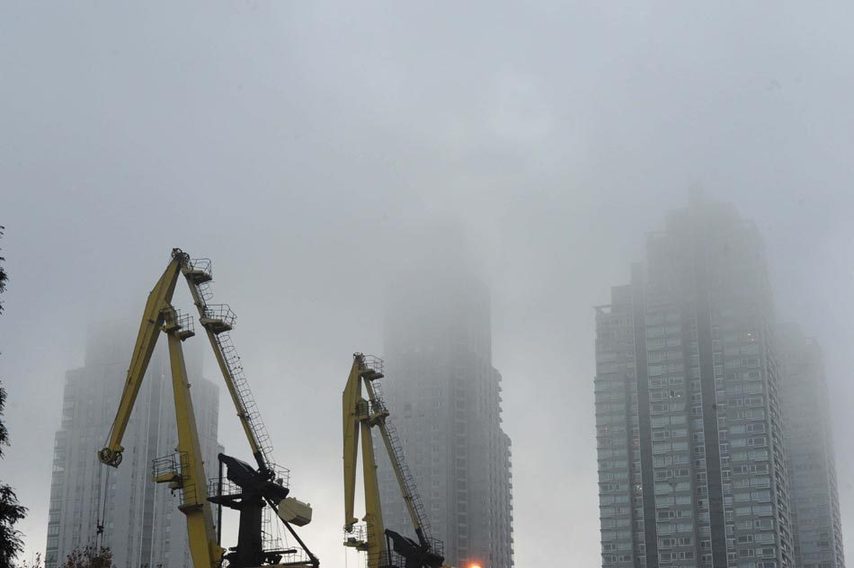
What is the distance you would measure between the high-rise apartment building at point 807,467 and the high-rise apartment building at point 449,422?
4897 cm

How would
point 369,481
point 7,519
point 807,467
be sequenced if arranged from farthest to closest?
point 807,467
point 369,481
point 7,519

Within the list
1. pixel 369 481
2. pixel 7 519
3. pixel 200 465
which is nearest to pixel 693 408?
pixel 369 481

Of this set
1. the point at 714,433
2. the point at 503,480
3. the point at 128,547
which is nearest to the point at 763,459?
the point at 714,433

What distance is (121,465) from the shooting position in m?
148

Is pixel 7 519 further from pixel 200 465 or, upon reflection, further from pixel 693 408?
pixel 693 408

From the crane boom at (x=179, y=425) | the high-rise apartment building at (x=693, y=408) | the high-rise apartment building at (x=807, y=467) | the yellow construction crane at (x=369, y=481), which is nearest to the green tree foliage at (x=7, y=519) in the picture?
the crane boom at (x=179, y=425)

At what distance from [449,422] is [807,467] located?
68.6m

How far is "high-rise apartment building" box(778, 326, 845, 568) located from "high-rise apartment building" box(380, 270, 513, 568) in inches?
1928

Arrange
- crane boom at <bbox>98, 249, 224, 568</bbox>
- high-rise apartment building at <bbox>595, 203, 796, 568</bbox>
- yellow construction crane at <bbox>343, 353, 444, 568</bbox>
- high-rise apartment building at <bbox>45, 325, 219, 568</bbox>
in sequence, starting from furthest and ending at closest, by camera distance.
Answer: high-rise apartment building at <bbox>45, 325, 219, 568</bbox>, high-rise apartment building at <bbox>595, 203, 796, 568</bbox>, yellow construction crane at <bbox>343, 353, 444, 568</bbox>, crane boom at <bbox>98, 249, 224, 568</bbox>

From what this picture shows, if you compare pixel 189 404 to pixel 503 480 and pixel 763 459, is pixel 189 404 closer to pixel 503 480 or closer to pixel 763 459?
pixel 763 459

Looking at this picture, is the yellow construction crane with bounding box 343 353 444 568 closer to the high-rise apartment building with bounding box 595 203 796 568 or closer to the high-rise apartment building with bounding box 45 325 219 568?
the high-rise apartment building with bounding box 595 203 796 568

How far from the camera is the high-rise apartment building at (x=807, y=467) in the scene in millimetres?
179250

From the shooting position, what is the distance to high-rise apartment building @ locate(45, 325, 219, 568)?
147 meters

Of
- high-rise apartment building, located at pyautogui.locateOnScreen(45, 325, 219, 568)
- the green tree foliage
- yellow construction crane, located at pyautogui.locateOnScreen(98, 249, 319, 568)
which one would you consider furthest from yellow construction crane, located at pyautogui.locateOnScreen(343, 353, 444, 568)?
high-rise apartment building, located at pyautogui.locateOnScreen(45, 325, 219, 568)
